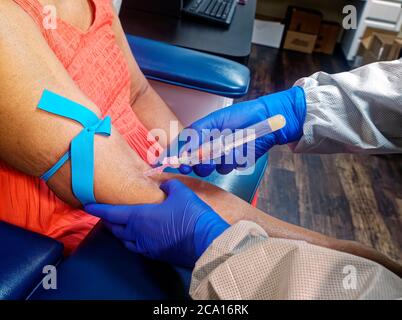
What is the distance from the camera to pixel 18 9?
25.8 inches

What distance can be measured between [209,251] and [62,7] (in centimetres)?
68

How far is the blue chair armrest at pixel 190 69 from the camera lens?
3.60 feet

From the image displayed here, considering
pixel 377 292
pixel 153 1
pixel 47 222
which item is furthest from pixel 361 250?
pixel 153 1

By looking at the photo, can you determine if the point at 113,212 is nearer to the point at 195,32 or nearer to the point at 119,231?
the point at 119,231

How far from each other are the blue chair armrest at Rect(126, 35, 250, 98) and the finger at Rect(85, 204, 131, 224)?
519 mm

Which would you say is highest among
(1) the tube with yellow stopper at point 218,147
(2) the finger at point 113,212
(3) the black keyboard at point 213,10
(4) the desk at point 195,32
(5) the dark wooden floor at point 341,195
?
(3) the black keyboard at point 213,10

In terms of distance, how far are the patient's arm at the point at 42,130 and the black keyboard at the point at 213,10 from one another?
33.7 inches

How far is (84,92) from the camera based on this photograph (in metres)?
0.84

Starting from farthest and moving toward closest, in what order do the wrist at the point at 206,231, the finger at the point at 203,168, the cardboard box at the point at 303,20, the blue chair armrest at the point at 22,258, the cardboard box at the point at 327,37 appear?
the cardboard box at the point at 327,37, the cardboard box at the point at 303,20, the finger at the point at 203,168, the wrist at the point at 206,231, the blue chair armrest at the point at 22,258

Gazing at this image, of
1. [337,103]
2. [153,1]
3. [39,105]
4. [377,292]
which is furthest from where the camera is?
[153,1]

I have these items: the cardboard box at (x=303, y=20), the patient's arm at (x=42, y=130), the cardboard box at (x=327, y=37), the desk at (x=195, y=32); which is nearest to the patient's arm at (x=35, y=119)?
the patient's arm at (x=42, y=130)

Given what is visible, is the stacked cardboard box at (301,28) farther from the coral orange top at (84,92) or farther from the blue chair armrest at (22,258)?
the blue chair armrest at (22,258)

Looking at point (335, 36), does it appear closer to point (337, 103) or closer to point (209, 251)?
point (337, 103)

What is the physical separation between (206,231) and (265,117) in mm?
460
